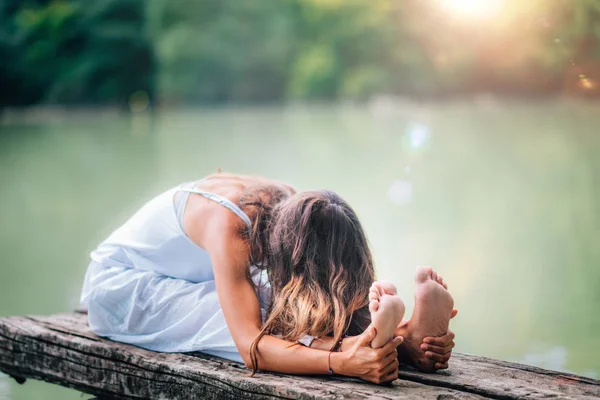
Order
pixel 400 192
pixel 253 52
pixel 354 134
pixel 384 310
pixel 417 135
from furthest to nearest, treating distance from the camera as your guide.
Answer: pixel 253 52, pixel 354 134, pixel 417 135, pixel 400 192, pixel 384 310

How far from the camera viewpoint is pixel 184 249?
207cm

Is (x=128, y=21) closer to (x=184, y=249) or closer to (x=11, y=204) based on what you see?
(x=11, y=204)

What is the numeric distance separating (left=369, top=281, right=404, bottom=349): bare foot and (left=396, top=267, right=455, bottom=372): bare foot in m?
0.10

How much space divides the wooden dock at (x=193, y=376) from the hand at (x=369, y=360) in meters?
0.02

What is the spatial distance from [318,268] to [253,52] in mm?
24508

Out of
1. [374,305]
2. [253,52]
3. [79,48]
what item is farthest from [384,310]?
[253,52]

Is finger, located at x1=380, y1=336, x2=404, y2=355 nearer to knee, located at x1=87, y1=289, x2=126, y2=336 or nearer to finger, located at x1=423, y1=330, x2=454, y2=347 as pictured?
finger, located at x1=423, y1=330, x2=454, y2=347

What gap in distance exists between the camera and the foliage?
70.7ft

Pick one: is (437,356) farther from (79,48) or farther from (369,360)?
(79,48)

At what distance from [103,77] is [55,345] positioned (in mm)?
21257

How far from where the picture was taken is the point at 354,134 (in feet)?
45.4

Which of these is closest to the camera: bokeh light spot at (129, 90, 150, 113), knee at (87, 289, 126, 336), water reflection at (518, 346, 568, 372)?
knee at (87, 289, 126, 336)

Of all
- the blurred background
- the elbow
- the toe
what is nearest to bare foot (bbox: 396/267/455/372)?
the toe

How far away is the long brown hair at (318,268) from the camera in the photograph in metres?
1.81
